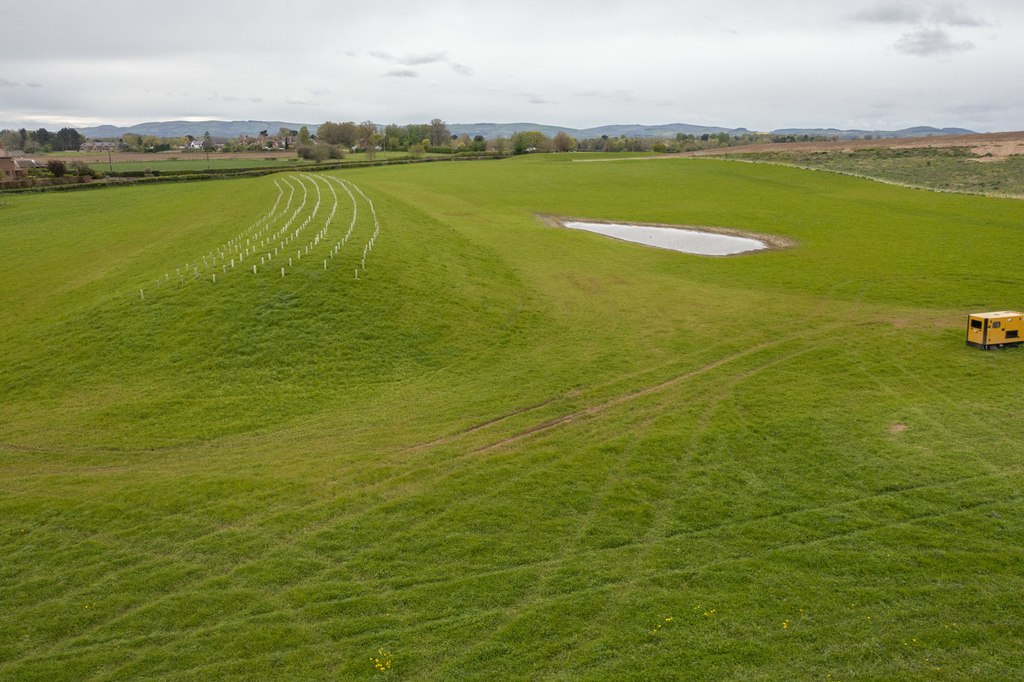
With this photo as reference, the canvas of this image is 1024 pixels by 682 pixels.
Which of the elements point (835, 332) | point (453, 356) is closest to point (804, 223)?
point (835, 332)

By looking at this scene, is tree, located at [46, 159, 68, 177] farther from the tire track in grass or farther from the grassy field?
the tire track in grass

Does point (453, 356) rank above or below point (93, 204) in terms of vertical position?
below

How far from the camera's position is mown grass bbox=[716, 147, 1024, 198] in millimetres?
90062

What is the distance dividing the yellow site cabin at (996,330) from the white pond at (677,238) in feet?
83.2

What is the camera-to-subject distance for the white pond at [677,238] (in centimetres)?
5822

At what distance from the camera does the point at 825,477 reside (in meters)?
20.7

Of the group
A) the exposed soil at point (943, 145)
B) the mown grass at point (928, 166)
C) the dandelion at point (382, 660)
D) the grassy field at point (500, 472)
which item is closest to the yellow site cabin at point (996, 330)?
the grassy field at point (500, 472)

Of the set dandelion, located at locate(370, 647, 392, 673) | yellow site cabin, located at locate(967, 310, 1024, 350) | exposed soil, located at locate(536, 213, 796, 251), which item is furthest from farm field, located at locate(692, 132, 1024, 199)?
dandelion, located at locate(370, 647, 392, 673)

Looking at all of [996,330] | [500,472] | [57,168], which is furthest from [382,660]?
[57,168]

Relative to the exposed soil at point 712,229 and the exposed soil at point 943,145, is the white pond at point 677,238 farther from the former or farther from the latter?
the exposed soil at point 943,145

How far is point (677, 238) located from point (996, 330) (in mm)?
34734

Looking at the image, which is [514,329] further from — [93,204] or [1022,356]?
[93,204]

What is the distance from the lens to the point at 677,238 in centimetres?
6378

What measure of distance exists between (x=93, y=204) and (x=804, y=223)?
3442 inches
